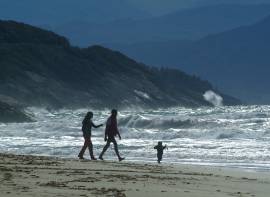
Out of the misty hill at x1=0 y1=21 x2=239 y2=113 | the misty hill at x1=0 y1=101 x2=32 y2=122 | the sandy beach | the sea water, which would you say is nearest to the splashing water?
the misty hill at x1=0 y1=21 x2=239 y2=113

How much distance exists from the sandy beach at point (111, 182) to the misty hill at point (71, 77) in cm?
8694

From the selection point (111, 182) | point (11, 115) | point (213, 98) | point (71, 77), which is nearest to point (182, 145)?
point (111, 182)

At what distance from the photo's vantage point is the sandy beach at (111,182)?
1000 centimetres

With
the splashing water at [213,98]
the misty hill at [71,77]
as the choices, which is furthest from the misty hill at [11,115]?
the splashing water at [213,98]

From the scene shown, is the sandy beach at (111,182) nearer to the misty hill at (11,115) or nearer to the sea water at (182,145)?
the sea water at (182,145)

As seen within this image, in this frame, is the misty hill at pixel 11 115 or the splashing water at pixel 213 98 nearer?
the misty hill at pixel 11 115

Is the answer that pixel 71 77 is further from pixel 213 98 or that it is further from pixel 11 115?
pixel 11 115

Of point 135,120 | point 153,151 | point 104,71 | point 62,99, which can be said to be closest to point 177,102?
Answer: point 104,71

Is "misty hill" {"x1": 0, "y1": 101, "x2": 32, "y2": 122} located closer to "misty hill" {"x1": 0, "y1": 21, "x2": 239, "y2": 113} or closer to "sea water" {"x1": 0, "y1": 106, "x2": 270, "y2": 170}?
"sea water" {"x1": 0, "y1": 106, "x2": 270, "y2": 170}

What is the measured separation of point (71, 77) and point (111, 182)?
4510 inches

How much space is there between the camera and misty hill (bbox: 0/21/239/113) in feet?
364

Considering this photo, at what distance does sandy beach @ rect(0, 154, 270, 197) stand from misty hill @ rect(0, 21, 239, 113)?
8694 cm

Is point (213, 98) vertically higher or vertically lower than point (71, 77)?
higher

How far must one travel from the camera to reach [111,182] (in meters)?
11.4
